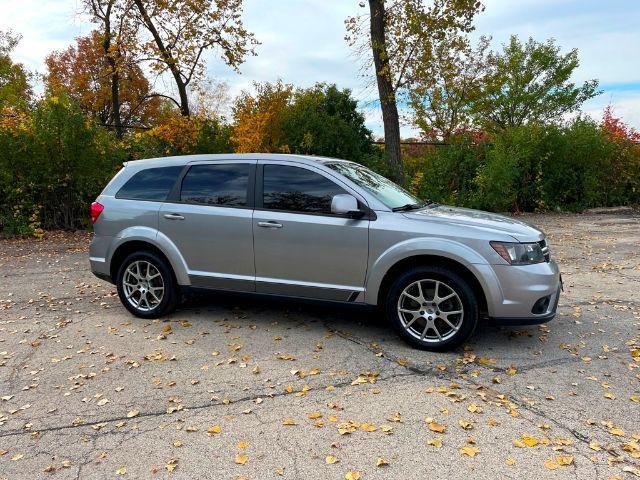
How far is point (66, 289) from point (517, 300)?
228 inches

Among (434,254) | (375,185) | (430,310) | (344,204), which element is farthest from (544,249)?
(344,204)

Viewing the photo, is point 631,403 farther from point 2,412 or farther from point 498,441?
point 2,412

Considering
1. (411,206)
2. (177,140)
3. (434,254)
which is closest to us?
(434,254)

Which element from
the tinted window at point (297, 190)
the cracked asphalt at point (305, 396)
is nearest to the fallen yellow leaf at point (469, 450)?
the cracked asphalt at point (305, 396)

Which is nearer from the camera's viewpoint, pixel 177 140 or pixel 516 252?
pixel 516 252

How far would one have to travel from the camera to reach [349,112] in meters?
16.8

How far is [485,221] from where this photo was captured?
15.2 feet

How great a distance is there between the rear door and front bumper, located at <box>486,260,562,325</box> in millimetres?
2293

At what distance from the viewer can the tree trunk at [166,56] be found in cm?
1544

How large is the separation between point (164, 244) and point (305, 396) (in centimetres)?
247

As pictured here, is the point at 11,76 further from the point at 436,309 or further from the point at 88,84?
the point at 436,309

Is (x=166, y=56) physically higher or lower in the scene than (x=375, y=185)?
higher

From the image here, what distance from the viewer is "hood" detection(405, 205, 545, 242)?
4398mm

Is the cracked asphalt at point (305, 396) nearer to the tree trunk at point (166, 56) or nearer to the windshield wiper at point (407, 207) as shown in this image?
the windshield wiper at point (407, 207)
